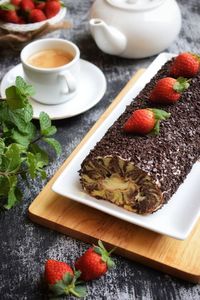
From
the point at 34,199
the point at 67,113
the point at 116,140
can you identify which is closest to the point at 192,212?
the point at 116,140

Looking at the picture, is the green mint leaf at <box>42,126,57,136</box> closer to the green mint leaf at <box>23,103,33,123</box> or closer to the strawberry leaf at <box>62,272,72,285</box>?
the green mint leaf at <box>23,103,33,123</box>

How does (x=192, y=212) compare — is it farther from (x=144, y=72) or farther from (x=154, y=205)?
(x=144, y=72)

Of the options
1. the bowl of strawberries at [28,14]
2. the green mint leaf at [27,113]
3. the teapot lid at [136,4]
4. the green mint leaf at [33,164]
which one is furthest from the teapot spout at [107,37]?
the green mint leaf at [33,164]

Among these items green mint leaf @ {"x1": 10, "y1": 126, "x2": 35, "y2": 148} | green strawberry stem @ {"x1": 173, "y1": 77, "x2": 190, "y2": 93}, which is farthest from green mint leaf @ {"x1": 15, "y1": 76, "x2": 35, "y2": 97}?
green strawberry stem @ {"x1": 173, "y1": 77, "x2": 190, "y2": 93}

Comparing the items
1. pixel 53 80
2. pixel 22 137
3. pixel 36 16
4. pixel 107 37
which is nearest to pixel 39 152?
pixel 22 137

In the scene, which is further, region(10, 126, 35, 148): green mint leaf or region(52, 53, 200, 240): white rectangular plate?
region(10, 126, 35, 148): green mint leaf

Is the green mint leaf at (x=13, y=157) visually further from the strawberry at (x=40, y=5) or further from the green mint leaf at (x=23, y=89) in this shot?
the strawberry at (x=40, y=5)

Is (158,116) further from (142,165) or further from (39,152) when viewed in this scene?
(39,152)
